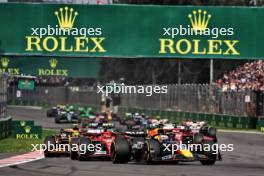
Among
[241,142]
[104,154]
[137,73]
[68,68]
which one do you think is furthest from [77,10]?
[137,73]

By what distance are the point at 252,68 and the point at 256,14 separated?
2100cm

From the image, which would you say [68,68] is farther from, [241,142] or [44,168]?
[44,168]

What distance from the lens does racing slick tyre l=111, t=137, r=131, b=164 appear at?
2073 centimetres

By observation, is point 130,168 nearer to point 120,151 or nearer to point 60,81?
point 120,151

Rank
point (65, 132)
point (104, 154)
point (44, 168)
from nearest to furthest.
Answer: point (44, 168) → point (104, 154) → point (65, 132)

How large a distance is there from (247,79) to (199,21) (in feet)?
66.0

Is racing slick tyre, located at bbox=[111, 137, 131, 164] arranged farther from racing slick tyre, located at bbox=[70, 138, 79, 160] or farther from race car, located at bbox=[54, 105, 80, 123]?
race car, located at bbox=[54, 105, 80, 123]

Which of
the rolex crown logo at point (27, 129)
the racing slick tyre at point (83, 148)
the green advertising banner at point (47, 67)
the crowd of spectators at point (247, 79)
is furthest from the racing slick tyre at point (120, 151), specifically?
the green advertising banner at point (47, 67)

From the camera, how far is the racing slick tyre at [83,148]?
2148 centimetres

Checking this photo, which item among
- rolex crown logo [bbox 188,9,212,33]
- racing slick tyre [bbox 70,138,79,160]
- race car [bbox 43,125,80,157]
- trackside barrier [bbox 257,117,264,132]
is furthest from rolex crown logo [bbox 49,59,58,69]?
racing slick tyre [bbox 70,138,79,160]

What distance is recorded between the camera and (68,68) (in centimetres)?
6675

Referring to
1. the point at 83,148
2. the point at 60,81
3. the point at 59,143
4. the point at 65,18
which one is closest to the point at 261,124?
the point at 65,18

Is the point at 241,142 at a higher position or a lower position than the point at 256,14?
lower

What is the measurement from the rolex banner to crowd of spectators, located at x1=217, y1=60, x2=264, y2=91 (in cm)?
1460
